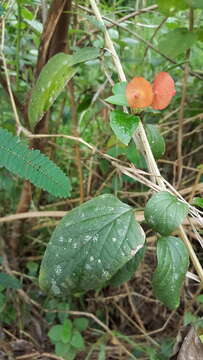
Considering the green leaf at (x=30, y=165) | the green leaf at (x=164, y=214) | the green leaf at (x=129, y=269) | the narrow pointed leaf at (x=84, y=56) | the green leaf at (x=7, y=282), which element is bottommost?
the green leaf at (x=7, y=282)

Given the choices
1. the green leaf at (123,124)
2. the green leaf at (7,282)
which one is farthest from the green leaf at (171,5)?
the green leaf at (7,282)

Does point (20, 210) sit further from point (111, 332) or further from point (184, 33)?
point (184, 33)

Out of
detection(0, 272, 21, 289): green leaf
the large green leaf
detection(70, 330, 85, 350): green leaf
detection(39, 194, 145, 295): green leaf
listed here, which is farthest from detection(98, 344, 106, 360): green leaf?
the large green leaf

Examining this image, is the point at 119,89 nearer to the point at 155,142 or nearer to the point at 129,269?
the point at 155,142

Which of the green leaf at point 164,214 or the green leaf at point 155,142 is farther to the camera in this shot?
the green leaf at point 155,142

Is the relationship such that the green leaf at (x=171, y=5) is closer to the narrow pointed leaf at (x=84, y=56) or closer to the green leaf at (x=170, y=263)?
the narrow pointed leaf at (x=84, y=56)

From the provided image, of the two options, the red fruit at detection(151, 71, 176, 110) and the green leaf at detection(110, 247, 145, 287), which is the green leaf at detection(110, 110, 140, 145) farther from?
the green leaf at detection(110, 247, 145, 287)

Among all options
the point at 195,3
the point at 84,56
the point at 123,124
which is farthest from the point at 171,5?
the point at 123,124
